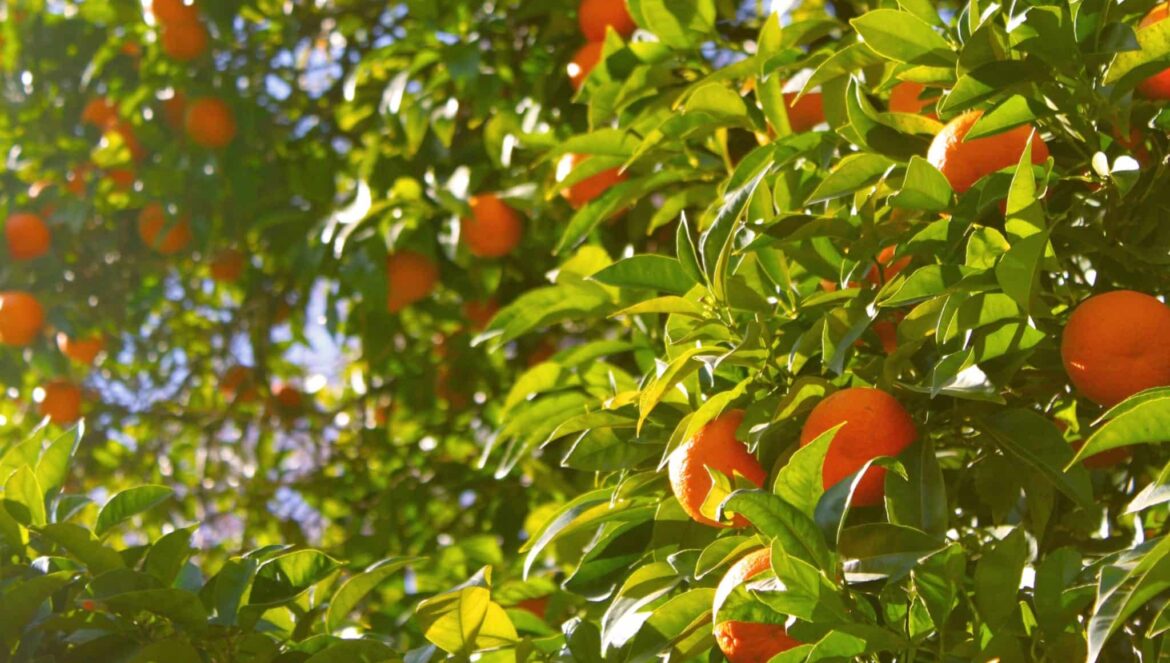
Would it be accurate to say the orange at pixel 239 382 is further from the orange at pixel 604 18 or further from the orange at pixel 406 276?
the orange at pixel 604 18

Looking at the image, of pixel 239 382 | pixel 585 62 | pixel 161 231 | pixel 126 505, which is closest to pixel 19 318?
pixel 161 231

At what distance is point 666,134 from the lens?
1.47 metres

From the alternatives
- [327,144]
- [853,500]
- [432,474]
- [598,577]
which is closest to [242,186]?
[327,144]

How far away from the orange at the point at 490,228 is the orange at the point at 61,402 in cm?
123

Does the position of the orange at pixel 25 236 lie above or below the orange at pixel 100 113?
below

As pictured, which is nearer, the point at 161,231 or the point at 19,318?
A: the point at 19,318

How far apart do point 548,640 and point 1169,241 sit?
27.2 inches

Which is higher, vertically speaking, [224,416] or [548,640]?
[548,640]

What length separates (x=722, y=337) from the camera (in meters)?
1.18

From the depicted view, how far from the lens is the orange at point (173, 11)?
253cm

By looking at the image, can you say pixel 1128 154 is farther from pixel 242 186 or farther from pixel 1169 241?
pixel 242 186

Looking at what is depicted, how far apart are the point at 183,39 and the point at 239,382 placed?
0.88m

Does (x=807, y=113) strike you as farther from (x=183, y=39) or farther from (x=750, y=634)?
(x=183, y=39)

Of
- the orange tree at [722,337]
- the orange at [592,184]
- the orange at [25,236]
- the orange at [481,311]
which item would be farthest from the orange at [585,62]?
the orange at [25,236]
